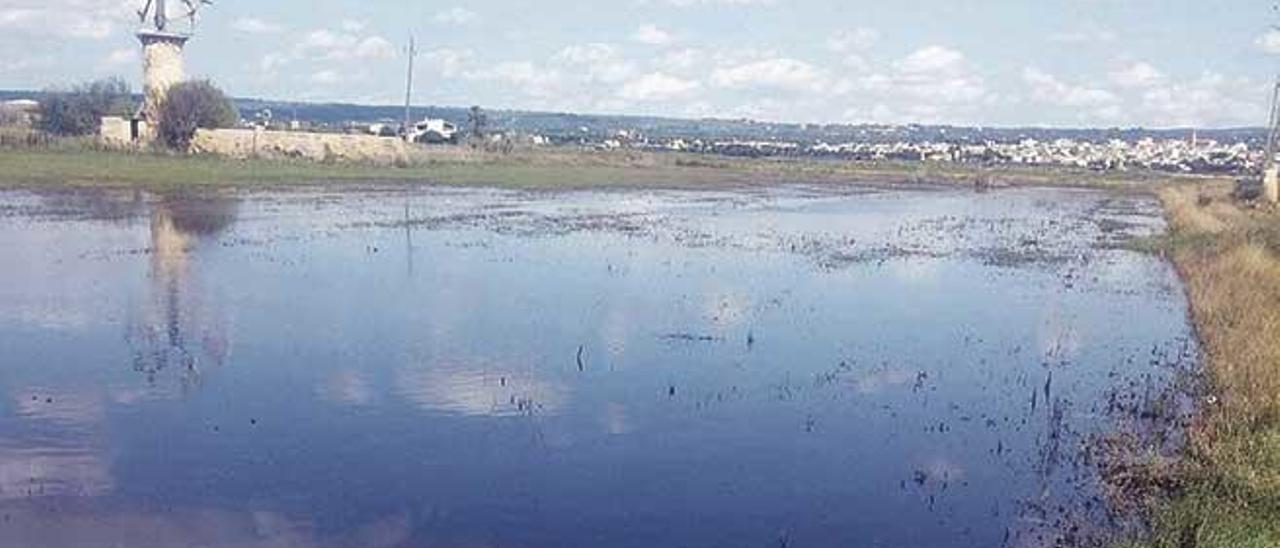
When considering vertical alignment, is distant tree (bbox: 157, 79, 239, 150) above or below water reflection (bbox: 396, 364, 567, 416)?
above

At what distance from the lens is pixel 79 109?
71312mm

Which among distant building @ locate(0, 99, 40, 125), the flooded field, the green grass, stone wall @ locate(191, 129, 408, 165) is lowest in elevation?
the flooded field

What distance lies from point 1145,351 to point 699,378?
6.90 m

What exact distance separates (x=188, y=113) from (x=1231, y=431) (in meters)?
56.0

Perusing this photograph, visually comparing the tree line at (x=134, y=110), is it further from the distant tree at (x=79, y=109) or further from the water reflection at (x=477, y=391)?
the water reflection at (x=477, y=391)

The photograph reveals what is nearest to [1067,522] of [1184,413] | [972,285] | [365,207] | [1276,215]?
[1184,413]

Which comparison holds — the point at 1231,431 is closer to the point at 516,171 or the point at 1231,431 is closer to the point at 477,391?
the point at 477,391

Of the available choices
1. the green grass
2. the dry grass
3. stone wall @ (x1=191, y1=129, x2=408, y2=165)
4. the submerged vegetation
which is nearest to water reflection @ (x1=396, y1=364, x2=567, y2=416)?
the submerged vegetation

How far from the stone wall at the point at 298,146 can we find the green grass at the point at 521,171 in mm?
1449

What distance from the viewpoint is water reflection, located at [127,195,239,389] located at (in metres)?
14.8

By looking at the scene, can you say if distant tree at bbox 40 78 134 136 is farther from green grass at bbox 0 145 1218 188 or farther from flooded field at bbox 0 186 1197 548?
flooded field at bbox 0 186 1197 548

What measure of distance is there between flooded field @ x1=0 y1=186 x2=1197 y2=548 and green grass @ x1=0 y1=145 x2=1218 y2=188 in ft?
62.0

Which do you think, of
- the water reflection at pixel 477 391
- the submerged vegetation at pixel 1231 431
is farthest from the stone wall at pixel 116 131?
the water reflection at pixel 477 391

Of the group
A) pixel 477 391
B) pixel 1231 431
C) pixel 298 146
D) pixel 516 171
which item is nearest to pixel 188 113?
pixel 298 146
